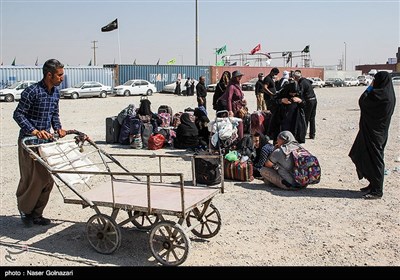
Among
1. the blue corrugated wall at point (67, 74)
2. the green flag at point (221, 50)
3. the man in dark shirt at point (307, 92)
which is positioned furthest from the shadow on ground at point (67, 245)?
the green flag at point (221, 50)

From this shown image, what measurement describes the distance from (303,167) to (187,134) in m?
3.84

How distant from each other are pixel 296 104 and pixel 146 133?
3.52 meters

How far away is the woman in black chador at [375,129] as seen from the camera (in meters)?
5.90

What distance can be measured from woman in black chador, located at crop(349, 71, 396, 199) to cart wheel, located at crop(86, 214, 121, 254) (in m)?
3.62

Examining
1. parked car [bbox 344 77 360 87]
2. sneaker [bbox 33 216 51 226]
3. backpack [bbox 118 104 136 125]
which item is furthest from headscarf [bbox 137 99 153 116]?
parked car [bbox 344 77 360 87]

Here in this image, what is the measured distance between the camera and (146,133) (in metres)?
10.3

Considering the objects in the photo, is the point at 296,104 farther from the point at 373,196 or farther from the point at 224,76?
the point at 373,196

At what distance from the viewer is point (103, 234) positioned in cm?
436

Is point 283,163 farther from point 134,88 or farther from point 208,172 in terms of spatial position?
point 134,88

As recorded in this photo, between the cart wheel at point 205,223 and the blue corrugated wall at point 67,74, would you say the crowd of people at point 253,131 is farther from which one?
the blue corrugated wall at point 67,74

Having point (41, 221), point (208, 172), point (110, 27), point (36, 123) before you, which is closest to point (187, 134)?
point (208, 172)

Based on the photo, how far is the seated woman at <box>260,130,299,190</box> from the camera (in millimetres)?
6492

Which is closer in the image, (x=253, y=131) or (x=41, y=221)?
(x=41, y=221)
